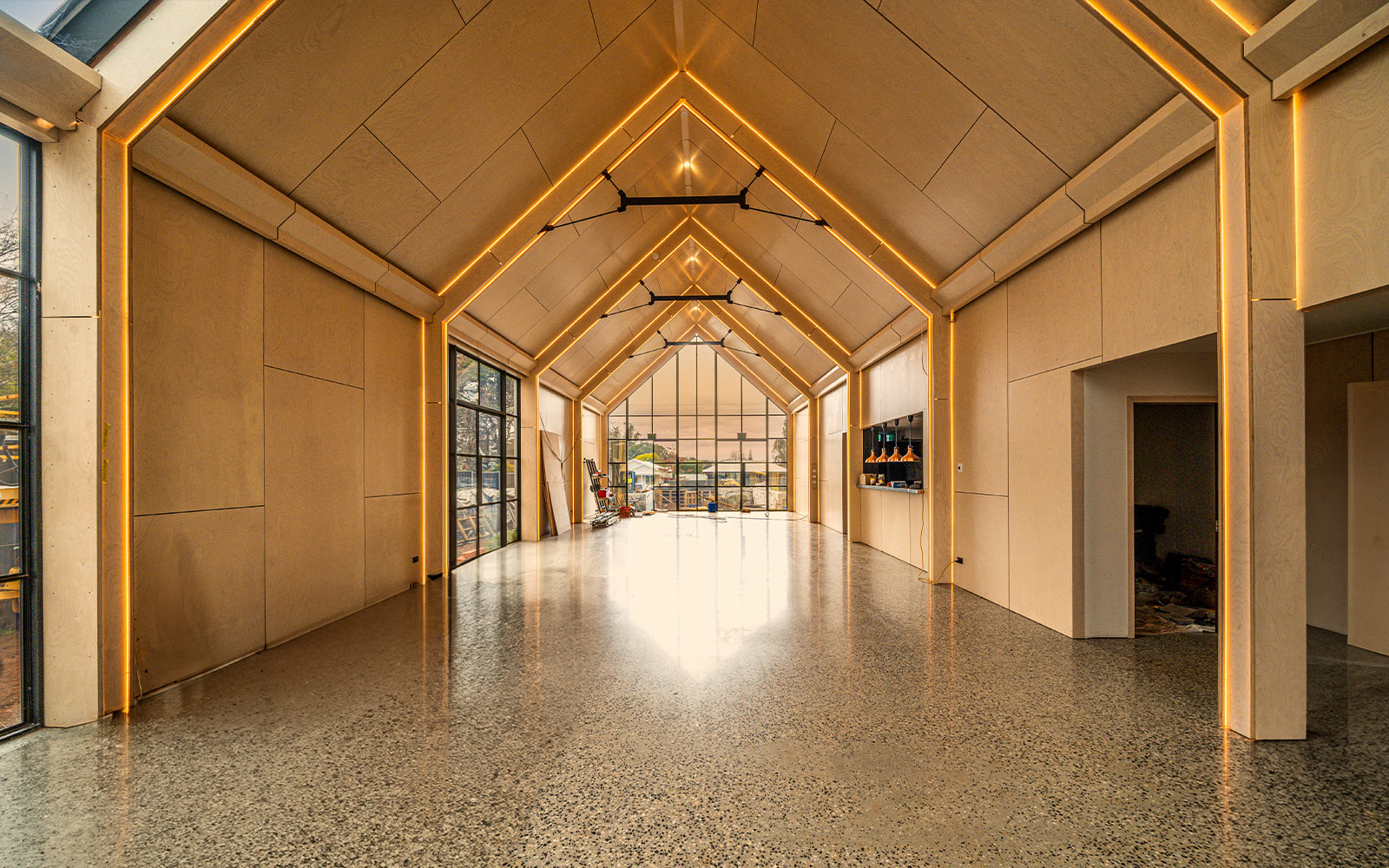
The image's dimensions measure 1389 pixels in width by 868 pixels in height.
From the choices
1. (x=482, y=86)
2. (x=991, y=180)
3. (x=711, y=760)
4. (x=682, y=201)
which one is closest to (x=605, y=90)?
(x=482, y=86)

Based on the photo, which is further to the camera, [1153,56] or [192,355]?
[192,355]

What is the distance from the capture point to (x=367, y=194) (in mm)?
5398

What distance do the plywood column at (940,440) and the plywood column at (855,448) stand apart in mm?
4424

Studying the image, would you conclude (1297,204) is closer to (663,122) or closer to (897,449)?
(663,122)

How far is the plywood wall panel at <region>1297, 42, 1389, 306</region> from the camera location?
2.81 m

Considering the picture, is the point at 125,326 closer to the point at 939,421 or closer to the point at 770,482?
the point at 939,421

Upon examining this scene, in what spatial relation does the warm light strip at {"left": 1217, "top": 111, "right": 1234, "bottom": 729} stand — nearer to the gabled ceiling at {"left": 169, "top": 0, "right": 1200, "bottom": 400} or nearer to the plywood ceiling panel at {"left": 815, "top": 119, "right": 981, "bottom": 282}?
the gabled ceiling at {"left": 169, "top": 0, "right": 1200, "bottom": 400}

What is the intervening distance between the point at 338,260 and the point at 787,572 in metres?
6.42

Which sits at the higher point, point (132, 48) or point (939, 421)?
point (132, 48)

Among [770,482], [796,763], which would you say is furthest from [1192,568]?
[770,482]

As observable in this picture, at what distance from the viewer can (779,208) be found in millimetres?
8812

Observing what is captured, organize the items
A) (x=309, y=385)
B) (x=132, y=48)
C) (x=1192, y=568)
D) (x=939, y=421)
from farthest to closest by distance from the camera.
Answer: (x=939, y=421) < (x=1192, y=568) < (x=309, y=385) < (x=132, y=48)

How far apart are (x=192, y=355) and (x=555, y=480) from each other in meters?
10.3

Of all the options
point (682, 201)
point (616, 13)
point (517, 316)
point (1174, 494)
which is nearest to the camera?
point (616, 13)
